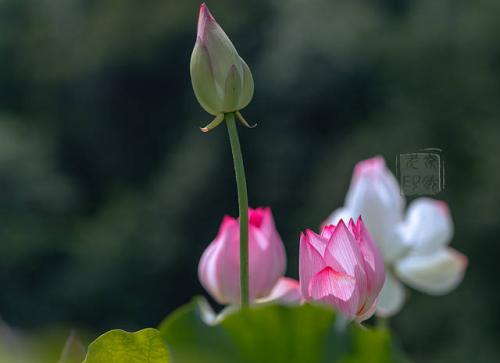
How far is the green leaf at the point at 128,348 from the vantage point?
26cm

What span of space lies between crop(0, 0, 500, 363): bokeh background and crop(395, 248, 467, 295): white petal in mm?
4955

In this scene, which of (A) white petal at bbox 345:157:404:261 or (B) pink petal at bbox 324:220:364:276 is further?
(A) white petal at bbox 345:157:404:261

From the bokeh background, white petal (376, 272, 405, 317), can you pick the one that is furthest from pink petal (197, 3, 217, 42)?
the bokeh background

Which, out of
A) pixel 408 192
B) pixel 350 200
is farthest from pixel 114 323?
pixel 408 192

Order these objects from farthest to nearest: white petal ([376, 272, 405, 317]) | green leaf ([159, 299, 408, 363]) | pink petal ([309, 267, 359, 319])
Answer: white petal ([376, 272, 405, 317])
pink petal ([309, 267, 359, 319])
green leaf ([159, 299, 408, 363])

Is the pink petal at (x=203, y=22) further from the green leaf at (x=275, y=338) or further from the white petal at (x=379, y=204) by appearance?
the white petal at (x=379, y=204)

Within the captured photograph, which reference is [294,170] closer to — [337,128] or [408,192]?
[337,128]

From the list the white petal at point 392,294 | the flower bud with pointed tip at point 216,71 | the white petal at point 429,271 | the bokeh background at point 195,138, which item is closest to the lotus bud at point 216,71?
the flower bud with pointed tip at point 216,71

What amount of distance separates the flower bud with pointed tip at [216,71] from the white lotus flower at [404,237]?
1.47 feet

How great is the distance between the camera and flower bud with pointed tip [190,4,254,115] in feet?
1.14

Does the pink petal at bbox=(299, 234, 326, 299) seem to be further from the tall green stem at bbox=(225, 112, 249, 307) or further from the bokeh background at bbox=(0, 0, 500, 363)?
the bokeh background at bbox=(0, 0, 500, 363)

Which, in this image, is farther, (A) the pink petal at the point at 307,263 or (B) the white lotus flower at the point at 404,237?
(B) the white lotus flower at the point at 404,237

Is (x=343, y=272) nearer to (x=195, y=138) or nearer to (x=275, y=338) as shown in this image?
(x=275, y=338)

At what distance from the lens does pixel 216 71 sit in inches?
13.6
